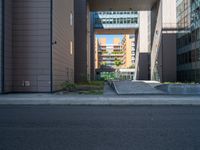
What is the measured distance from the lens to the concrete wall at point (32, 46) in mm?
25062

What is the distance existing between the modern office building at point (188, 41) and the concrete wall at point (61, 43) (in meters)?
17.3

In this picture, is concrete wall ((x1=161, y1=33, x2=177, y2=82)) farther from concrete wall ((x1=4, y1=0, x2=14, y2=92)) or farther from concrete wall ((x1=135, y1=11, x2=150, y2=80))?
concrete wall ((x1=4, y1=0, x2=14, y2=92))

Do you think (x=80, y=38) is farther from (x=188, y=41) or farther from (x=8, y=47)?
(x=8, y=47)

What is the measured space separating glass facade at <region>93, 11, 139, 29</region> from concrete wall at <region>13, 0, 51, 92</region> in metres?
47.2

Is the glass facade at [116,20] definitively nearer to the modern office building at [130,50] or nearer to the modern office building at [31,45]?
the modern office building at [31,45]

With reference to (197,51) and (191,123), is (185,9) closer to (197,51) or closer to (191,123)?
(197,51)

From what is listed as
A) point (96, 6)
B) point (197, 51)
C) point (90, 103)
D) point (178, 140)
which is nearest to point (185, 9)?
point (197, 51)

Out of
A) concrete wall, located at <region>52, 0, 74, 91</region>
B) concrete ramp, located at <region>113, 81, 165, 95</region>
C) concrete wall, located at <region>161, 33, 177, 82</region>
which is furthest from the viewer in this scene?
concrete wall, located at <region>161, 33, 177, 82</region>

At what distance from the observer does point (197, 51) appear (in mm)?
40438

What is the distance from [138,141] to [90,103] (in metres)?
10.6

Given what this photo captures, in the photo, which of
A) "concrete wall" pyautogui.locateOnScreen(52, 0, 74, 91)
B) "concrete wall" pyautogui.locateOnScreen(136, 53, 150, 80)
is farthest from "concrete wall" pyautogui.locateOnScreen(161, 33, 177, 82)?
"concrete wall" pyautogui.locateOnScreen(136, 53, 150, 80)

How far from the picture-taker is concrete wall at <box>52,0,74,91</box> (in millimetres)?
26422


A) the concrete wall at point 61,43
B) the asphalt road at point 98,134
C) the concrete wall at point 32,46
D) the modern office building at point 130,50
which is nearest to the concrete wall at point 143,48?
the concrete wall at point 61,43

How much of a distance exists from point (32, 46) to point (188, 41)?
26.5m
